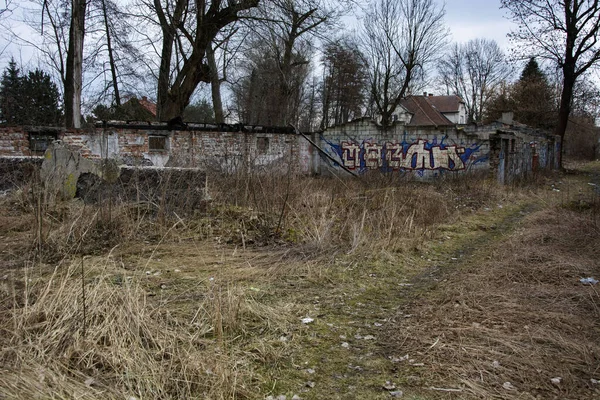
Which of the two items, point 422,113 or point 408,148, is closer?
point 408,148

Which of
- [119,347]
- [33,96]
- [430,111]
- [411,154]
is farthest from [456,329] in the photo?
[430,111]

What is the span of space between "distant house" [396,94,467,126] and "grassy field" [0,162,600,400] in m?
32.1

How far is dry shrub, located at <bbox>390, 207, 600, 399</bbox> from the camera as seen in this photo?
99.0 inches

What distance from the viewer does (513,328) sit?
10.5 ft

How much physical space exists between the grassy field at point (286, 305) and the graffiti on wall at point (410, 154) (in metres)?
9.69

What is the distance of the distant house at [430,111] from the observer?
4447 centimetres

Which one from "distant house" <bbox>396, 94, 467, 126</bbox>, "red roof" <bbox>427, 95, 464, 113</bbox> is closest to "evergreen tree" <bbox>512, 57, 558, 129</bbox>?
"distant house" <bbox>396, 94, 467, 126</bbox>

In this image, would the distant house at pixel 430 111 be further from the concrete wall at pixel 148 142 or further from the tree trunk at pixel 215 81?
the concrete wall at pixel 148 142

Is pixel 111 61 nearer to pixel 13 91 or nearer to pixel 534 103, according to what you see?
pixel 13 91

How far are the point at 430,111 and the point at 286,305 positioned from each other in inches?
1866

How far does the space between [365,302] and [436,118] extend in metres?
45.8

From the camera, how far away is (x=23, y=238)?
5410mm

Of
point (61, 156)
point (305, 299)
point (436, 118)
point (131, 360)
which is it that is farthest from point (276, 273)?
point (436, 118)

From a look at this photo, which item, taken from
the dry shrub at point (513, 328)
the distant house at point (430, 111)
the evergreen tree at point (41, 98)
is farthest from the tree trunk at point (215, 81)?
the distant house at point (430, 111)
